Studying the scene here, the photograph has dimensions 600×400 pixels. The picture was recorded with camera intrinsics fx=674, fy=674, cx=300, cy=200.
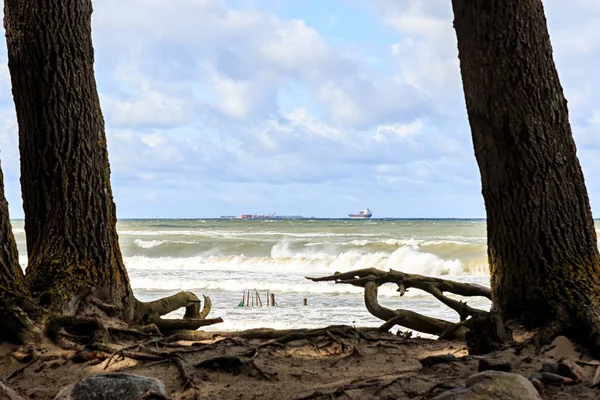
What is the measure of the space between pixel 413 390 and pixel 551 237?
1.81 metres

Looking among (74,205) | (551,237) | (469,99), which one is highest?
(469,99)

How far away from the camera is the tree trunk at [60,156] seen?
19.1 ft

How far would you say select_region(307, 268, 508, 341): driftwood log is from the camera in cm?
620

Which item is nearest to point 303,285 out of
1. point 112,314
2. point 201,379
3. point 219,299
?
point 219,299

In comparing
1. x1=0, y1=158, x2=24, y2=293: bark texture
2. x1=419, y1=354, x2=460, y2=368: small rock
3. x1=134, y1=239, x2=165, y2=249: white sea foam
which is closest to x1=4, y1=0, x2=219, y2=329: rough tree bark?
x1=0, y1=158, x2=24, y2=293: bark texture

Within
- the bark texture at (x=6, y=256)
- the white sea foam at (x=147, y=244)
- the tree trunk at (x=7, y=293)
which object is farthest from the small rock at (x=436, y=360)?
the white sea foam at (x=147, y=244)

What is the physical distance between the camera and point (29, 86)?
5.91 metres

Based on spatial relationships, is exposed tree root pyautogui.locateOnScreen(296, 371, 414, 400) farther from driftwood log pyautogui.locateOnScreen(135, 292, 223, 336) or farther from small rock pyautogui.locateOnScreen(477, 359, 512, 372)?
driftwood log pyautogui.locateOnScreen(135, 292, 223, 336)

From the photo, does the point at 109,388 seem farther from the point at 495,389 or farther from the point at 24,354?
the point at 495,389

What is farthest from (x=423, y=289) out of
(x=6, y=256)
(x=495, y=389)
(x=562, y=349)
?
(x=6, y=256)

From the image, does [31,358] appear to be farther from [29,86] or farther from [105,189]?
[29,86]

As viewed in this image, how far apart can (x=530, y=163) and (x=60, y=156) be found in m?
3.90

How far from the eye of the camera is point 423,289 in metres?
6.71

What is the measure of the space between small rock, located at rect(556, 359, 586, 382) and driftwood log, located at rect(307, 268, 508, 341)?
1668 millimetres
